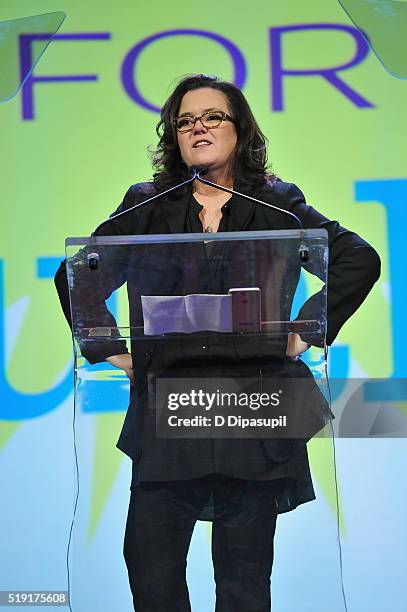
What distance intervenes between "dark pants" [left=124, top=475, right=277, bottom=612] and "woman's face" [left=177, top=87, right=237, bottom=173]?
0.76 m

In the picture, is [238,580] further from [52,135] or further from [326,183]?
[52,135]

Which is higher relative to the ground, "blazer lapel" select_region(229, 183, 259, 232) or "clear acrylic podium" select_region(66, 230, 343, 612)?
"blazer lapel" select_region(229, 183, 259, 232)

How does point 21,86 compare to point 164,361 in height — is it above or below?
above

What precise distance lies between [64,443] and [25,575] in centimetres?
40

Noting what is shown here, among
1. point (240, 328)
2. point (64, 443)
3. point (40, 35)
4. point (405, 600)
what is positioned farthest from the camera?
point (40, 35)

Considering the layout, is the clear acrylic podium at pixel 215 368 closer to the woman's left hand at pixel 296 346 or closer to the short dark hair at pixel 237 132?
the woman's left hand at pixel 296 346

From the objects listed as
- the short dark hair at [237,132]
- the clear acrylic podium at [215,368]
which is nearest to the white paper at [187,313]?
the clear acrylic podium at [215,368]

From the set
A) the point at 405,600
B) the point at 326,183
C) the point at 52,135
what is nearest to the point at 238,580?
the point at 405,600

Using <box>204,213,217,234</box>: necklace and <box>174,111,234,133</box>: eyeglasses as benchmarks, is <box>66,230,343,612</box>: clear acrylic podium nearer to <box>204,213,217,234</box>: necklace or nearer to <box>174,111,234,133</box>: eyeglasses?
<box>204,213,217,234</box>: necklace

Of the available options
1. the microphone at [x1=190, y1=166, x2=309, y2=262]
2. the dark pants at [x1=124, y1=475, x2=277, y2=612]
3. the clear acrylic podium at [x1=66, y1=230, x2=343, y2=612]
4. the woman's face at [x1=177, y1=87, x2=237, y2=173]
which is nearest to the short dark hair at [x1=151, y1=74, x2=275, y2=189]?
the woman's face at [x1=177, y1=87, x2=237, y2=173]

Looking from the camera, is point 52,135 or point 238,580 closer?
point 238,580

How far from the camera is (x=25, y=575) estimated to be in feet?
9.00

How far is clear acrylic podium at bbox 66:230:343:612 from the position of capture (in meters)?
1.70

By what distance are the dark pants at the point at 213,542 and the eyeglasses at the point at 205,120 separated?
838mm
